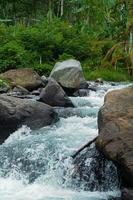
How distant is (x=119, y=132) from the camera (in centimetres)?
887

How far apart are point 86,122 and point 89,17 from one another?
1250 inches

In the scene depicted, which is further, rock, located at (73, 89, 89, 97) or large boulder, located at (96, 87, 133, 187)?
rock, located at (73, 89, 89, 97)

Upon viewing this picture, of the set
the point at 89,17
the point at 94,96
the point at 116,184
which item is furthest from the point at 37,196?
the point at 89,17

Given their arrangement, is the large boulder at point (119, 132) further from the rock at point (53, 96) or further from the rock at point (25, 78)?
the rock at point (25, 78)

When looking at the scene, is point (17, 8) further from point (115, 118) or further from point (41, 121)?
point (115, 118)

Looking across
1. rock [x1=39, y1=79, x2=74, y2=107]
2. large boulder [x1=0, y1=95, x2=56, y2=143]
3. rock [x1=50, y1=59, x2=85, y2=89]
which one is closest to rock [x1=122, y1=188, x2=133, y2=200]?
large boulder [x1=0, y1=95, x2=56, y2=143]

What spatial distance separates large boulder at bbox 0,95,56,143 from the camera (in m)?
12.5

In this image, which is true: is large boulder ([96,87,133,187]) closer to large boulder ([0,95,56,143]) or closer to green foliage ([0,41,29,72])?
large boulder ([0,95,56,143])

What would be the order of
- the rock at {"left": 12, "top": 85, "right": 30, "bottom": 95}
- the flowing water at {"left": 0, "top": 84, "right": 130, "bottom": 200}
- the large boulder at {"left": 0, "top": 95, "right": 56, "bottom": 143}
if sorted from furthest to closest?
the rock at {"left": 12, "top": 85, "right": 30, "bottom": 95}, the large boulder at {"left": 0, "top": 95, "right": 56, "bottom": 143}, the flowing water at {"left": 0, "top": 84, "right": 130, "bottom": 200}

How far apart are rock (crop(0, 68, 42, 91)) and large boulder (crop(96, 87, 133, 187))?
34.7 feet

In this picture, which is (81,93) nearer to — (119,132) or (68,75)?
(68,75)

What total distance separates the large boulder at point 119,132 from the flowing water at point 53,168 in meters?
0.72

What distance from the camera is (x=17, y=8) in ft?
153

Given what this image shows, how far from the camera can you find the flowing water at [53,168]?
30.4ft
